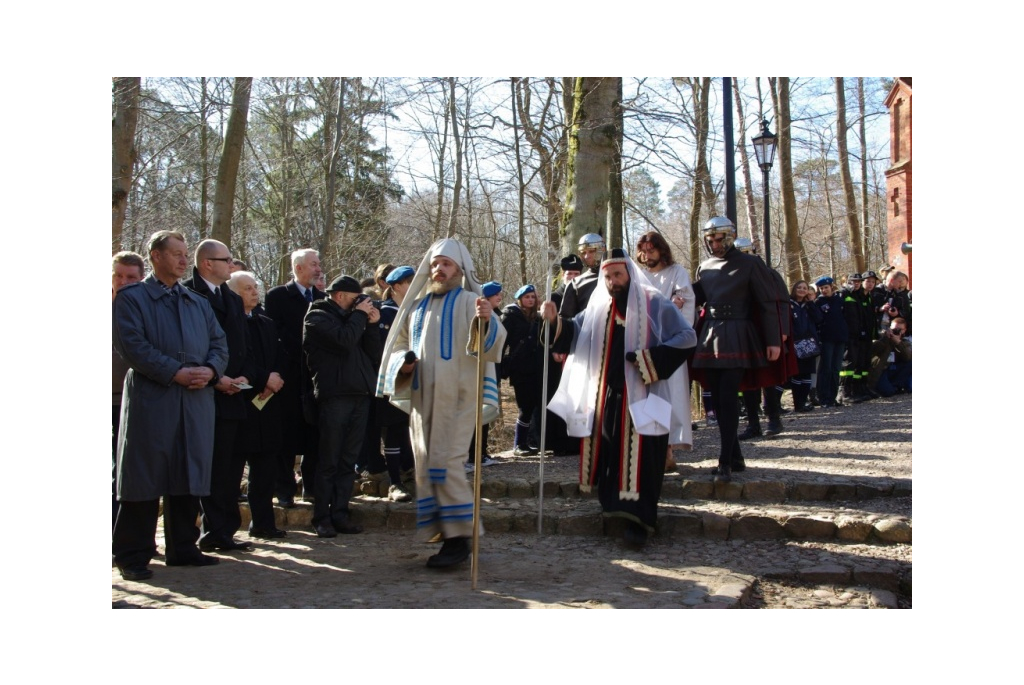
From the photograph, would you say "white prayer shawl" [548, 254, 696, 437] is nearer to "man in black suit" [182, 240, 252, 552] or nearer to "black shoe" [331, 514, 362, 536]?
"black shoe" [331, 514, 362, 536]

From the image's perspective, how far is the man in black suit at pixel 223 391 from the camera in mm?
6176

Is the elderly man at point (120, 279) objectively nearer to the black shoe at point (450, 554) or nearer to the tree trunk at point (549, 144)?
the black shoe at point (450, 554)

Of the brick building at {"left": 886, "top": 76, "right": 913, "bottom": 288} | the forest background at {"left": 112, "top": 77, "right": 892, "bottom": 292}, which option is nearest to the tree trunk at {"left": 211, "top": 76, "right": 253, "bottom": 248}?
the forest background at {"left": 112, "top": 77, "right": 892, "bottom": 292}

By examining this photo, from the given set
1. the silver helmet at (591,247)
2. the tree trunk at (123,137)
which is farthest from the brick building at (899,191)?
the tree trunk at (123,137)

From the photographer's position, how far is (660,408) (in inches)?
249

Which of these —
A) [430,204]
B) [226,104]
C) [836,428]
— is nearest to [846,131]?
[430,204]

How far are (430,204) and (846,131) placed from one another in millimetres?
11854

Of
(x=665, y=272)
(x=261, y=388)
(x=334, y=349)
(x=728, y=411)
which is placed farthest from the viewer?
(x=665, y=272)

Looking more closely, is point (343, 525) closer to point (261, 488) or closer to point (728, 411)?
point (261, 488)

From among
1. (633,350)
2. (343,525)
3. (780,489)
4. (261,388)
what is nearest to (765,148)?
(780,489)

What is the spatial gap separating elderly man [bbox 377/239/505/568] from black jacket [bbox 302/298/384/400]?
2.51 ft

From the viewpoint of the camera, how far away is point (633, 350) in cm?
641

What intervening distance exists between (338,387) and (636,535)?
2.48m

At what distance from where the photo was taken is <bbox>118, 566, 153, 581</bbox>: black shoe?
5336mm
